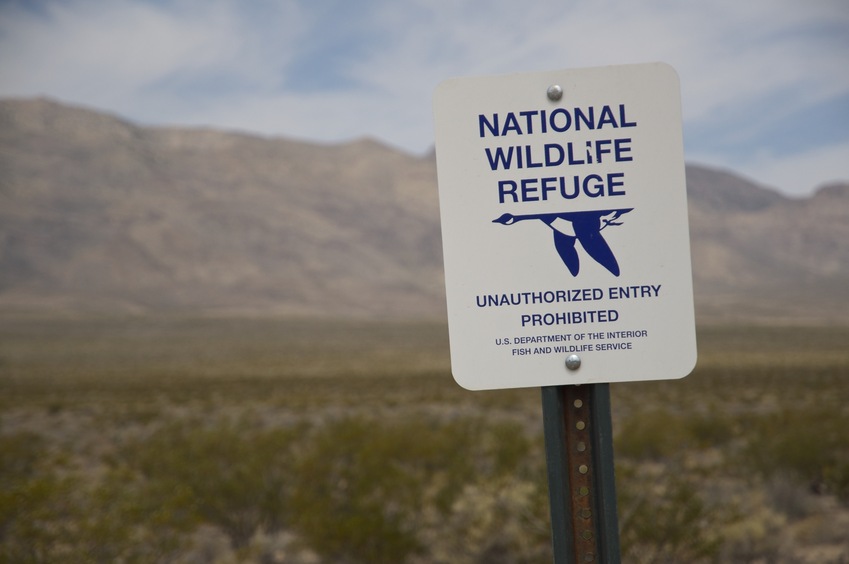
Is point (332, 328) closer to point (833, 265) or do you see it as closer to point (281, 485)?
point (281, 485)

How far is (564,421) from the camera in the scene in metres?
2.25

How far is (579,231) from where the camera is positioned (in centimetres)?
221

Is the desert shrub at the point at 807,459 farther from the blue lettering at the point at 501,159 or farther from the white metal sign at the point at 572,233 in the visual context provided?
the blue lettering at the point at 501,159

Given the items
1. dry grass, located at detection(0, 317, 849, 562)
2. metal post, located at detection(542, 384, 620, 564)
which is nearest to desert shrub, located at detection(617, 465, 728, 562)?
dry grass, located at detection(0, 317, 849, 562)

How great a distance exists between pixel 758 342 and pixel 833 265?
10633cm

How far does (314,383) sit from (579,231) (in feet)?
136

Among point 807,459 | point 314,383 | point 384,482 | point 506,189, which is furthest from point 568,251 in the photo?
point 314,383

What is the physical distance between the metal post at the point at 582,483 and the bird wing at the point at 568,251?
0.36m

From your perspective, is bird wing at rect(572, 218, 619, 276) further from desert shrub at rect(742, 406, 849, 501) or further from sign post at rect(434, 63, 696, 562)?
desert shrub at rect(742, 406, 849, 501)

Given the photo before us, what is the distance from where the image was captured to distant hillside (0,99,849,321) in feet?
378

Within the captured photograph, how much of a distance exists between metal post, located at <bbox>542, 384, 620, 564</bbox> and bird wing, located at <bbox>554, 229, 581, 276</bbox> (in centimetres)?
36

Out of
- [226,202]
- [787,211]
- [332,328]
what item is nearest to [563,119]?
[332,328]

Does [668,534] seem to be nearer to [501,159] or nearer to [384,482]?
[384,482]

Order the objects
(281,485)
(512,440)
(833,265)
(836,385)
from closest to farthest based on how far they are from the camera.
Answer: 1. (281,485)
2. (512,440)
3. (836,385)
4. (833,265)
